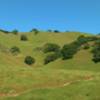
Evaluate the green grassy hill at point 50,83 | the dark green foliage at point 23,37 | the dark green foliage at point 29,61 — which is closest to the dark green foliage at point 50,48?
the dark green foliage at point 29,61

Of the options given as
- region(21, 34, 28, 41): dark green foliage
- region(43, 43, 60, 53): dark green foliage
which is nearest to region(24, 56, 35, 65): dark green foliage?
region(43, 43, 60, 53): dark green foliage

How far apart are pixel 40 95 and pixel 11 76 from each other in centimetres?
1461

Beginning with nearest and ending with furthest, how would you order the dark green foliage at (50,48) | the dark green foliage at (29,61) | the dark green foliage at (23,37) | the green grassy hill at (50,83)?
1. the green grassy hill at (50,83)
2. the dark green foliage at (29,61)
3. the dark green foliage at (50,48)
4. the dark green foliage at (23,37)

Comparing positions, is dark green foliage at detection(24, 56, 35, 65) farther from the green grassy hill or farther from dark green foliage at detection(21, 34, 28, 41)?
dark green foliage at detection(21, 34, 28, 41)

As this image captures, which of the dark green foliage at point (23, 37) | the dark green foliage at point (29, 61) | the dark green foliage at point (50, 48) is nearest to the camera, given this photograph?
the dark green foliage at point (29, 61)

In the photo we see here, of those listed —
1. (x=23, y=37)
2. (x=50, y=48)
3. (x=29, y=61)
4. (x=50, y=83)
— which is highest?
(x=23, y=37)

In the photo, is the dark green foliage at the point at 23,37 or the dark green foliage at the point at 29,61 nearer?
the dark green foliage at the point at 29,61

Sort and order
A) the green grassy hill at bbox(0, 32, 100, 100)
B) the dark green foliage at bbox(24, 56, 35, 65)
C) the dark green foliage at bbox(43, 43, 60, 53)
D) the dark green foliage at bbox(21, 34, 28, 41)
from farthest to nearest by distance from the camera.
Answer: the dark green foliage at bbox(21, 34, 28, 41)
the dark green foliage at bbox(43, 43, 60, 53)
the dark green foliage at bbox(24, 56, 35, 65)
the green grassy hill at bbox(0, 32, 100, 100)

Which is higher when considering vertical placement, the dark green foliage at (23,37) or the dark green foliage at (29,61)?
the dark green foliage at (23,37)

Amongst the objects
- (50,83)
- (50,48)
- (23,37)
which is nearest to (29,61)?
(50,48)

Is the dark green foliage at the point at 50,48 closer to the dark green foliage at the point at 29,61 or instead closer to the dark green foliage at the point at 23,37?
the dark green foliage at the point at 29,61

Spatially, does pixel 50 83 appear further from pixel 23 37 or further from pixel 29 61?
pixel 23 37

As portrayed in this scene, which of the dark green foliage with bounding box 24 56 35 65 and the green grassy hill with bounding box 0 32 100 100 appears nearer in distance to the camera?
the green grassy hill with bounding box 0 32 100 100

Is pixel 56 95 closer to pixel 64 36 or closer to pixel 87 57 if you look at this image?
pixel 87 57
